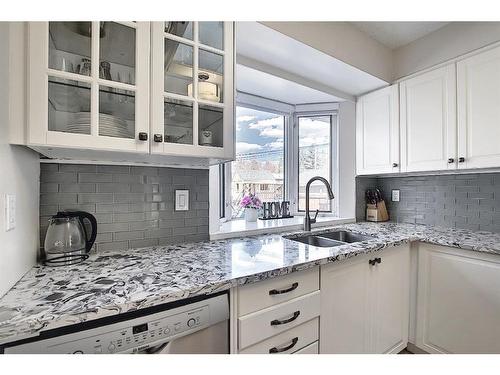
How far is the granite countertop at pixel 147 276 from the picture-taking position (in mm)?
677

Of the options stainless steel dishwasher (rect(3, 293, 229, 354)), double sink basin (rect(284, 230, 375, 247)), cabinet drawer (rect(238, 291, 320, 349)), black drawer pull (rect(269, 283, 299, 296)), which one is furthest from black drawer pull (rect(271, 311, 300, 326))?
double sink basin (rect(284, 230, 375, 247))

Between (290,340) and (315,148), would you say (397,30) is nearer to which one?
(315,148)

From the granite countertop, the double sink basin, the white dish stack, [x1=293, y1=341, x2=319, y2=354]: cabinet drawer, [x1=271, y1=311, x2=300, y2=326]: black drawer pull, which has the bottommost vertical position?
[x1=293, y1=341, x2=319, y2=354]: cabinet drawer

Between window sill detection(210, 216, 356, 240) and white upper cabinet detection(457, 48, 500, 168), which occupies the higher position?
white upper cabinet detection(457, 48, 500, 168)

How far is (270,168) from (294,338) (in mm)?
1562

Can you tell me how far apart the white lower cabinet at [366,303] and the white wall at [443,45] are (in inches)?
55.2

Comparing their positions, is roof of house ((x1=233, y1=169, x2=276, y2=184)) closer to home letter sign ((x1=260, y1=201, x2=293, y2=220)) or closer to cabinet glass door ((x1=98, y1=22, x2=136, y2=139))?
home letter sign ((x1=260, y1=201, x2=293, y2=220))

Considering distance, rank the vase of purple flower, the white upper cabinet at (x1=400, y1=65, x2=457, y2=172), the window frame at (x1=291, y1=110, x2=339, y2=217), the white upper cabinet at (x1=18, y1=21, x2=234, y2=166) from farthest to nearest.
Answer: the window frame at (x1=291, y1=110, x2=339, y2=217), the vase of purple flower, the white upper cabinet at (x1=400, y1=65, x2=457, y2=172), the white upper cabinet at (x1=18, y1=21, x2=234, y2=166)

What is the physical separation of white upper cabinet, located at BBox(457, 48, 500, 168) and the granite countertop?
1.81 feet

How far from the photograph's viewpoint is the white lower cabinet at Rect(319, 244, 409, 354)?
4.08 ft

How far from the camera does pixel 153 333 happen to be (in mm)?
767

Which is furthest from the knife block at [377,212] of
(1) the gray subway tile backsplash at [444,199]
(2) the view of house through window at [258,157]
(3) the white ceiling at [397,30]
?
(3) the white ceiling at [397,30]

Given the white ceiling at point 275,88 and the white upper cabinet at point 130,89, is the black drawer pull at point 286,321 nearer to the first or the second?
the white upper cabinet at point 130,89
